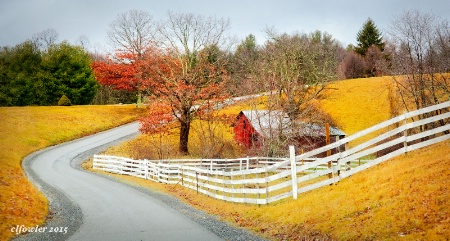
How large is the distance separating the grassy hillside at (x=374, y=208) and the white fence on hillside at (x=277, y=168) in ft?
1.56

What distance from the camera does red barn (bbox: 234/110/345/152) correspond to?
97.5ft

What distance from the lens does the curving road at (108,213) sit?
11.4m

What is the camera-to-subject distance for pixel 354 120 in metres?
52.9

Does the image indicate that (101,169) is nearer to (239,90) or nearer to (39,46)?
(239,90)

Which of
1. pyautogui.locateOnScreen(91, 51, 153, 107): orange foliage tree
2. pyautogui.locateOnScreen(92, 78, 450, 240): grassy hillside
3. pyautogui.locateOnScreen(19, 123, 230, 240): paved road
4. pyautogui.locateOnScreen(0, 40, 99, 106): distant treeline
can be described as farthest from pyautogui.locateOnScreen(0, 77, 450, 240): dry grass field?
pyautogui.locateOnScreen(0, 40, 99, 106): distant treeline

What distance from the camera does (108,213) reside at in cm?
1472

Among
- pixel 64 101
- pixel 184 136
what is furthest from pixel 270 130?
pixel 64 101

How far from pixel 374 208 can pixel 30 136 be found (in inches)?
1598

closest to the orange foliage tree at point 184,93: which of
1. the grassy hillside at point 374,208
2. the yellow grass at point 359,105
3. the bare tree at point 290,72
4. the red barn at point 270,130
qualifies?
the red barn at point 270,130

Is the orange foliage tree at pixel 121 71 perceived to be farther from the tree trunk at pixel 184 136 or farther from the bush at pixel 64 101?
the tree trunk at pixel 184 136

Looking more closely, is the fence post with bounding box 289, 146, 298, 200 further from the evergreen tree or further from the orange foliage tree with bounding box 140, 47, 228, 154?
the evergreen tree

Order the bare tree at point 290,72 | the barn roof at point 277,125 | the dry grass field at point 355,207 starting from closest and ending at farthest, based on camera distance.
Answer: the dry grass field at point 355,207 < the barn roof at point 277,125 < the bare tree at point 290,72

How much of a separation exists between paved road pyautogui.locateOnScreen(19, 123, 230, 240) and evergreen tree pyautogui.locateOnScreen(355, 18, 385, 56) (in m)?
75.5

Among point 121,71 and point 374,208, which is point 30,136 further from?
point 374,208
